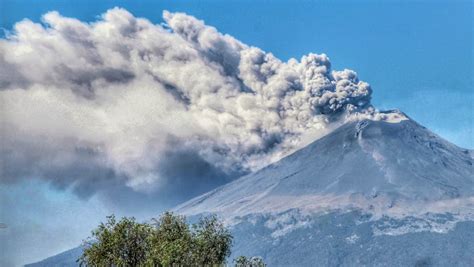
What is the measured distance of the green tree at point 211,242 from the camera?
5947 cm

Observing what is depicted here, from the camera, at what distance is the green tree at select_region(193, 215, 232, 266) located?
59469 mm

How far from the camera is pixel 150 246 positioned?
181 feet

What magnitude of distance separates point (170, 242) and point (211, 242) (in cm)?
813

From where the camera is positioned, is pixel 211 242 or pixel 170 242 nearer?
pixel 170 242

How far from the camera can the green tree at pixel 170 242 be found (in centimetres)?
5181

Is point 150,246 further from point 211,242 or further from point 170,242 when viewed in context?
point 211,242

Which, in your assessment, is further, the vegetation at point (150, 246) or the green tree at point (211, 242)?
the green tree at point (211, 242)

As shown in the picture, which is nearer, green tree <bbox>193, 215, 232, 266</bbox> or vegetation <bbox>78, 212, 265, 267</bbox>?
vegetation <bbox>78, 212, 265, 267</bbox>

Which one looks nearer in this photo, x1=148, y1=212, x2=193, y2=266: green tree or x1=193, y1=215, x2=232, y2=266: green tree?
x1=148, y1=212, x2=193, y2=266: green tree

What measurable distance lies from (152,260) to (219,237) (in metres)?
14.0

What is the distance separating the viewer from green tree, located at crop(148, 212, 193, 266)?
5181 cm

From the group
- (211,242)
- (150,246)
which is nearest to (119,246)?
(150,246)

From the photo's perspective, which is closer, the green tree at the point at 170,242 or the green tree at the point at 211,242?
the green tree at the point at 170,242

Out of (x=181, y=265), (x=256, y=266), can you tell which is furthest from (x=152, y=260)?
(x=256, y=266)
